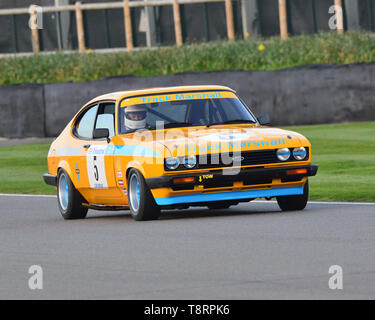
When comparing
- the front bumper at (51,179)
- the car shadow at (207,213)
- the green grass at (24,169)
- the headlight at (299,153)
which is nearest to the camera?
the headlight at (299,153)

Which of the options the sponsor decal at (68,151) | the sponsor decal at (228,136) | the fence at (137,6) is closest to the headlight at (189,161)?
the sponsor decal at (228,136)

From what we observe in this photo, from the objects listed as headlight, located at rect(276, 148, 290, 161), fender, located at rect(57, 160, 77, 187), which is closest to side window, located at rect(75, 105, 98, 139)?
fender, located at rect(57, 160, 77, 187)

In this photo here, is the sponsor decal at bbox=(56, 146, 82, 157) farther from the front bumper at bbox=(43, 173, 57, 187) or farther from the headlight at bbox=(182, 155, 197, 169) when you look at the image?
the headlight at bbox=(182, 155, 197, 169)

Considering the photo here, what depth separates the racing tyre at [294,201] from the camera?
1331 cm

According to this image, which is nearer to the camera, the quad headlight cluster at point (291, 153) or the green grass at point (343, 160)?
the quad headlight cluster at point (291, 153)

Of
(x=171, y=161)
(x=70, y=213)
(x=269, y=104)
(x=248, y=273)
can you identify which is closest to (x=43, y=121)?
(x=269, y=104)

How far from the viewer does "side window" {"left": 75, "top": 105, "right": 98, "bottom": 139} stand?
14.5 meters

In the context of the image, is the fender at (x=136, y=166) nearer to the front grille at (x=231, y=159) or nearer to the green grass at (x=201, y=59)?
the front grille at (x=231, y=159)

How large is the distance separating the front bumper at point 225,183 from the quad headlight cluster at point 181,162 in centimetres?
10

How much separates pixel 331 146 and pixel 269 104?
3853mm

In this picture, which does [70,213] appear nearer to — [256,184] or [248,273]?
[256,184]

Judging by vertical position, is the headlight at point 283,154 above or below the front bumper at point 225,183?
above

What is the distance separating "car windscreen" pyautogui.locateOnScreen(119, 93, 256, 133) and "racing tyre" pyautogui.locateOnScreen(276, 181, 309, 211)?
1.08 m
